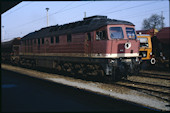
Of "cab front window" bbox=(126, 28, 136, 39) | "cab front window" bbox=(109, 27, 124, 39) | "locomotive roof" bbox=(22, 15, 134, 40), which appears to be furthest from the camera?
"cab front window" bbox=(126, 28, 136, 39)

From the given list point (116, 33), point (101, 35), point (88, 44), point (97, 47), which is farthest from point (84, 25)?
point (116, 33)

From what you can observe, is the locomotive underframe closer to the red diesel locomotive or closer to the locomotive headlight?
the red diesel locomotive

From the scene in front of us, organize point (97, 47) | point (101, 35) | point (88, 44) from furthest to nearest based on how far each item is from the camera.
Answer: point (88, 44) < point (97, 47) < point (101, 35)

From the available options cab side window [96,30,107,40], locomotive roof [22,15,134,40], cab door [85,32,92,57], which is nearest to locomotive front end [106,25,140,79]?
cab side window [96,30,107,40]

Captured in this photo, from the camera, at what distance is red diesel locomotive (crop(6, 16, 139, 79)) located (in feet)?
36.5

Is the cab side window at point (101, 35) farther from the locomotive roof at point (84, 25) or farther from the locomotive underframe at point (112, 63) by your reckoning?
the locomotive underframe at point (112, 63)

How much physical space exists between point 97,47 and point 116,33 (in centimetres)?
143

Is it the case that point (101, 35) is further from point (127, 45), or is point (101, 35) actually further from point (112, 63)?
point (112, 63)

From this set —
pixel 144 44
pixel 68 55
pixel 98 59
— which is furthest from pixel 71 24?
pixel 144 44

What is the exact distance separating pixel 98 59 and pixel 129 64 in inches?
75.1

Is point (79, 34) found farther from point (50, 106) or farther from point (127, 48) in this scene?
point (50, 106)

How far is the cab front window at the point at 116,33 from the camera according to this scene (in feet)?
36.6

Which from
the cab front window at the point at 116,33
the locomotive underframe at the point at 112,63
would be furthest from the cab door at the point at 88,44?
the cab front window at the point at 116,33

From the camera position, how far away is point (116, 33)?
1134 centimetres
